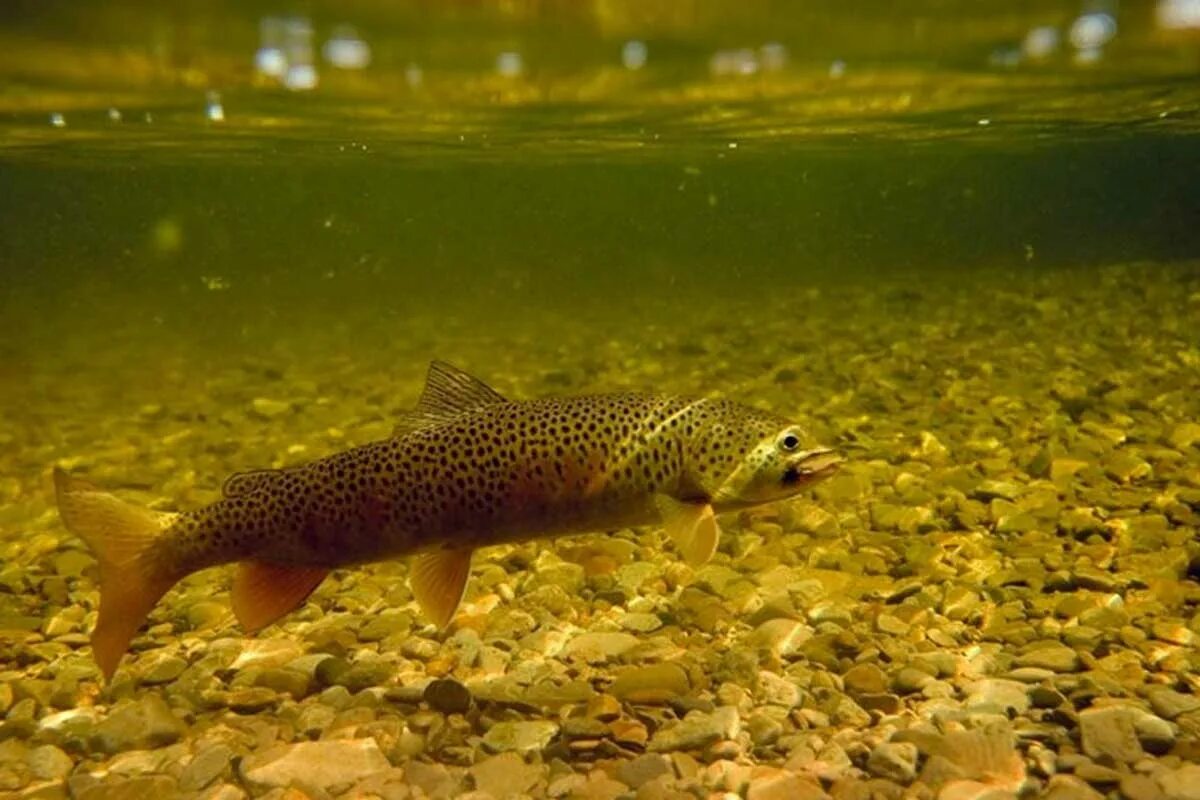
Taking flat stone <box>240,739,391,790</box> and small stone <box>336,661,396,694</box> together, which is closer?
flat stone <box>240,739,391,790</box>

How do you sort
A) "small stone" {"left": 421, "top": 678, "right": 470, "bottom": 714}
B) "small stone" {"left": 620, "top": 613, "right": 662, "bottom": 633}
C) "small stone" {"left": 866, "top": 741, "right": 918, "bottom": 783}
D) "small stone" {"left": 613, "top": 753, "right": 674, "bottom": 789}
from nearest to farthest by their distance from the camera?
"small stone" {"left": 866, "top": 741, "right": 918, "bottom": 783} → "small stone" {"left": 613, "top": 753, "right": 674, "bottom": 789} → "small stone" {"left": 421, "top": 678, "right": 470, "bottom": 714} → "small stone" {"left": 620, "top": 613, "right": 662, "bottom": 633}

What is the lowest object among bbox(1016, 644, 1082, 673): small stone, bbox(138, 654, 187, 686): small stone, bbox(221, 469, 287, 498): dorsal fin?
bbox(1016, 644, 1082, 673): small stone

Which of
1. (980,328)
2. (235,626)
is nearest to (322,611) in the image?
(235,626)

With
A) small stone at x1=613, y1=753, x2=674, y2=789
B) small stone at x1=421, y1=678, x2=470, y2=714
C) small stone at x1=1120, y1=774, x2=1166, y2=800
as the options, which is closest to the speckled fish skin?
small stone at x1=421, y1=678, x2=470, y2=714

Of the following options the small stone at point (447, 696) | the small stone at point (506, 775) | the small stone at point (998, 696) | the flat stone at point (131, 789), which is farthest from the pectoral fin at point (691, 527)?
the flat stone at point (131, 789)

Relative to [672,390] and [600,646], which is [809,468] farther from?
[672,390]

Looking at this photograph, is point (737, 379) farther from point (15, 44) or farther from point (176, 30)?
point (15, 44)

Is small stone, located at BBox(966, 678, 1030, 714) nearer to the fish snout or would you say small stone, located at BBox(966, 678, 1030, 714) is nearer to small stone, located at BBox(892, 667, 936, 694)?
small stone, located at BBox(892, 667, 936, 694)
